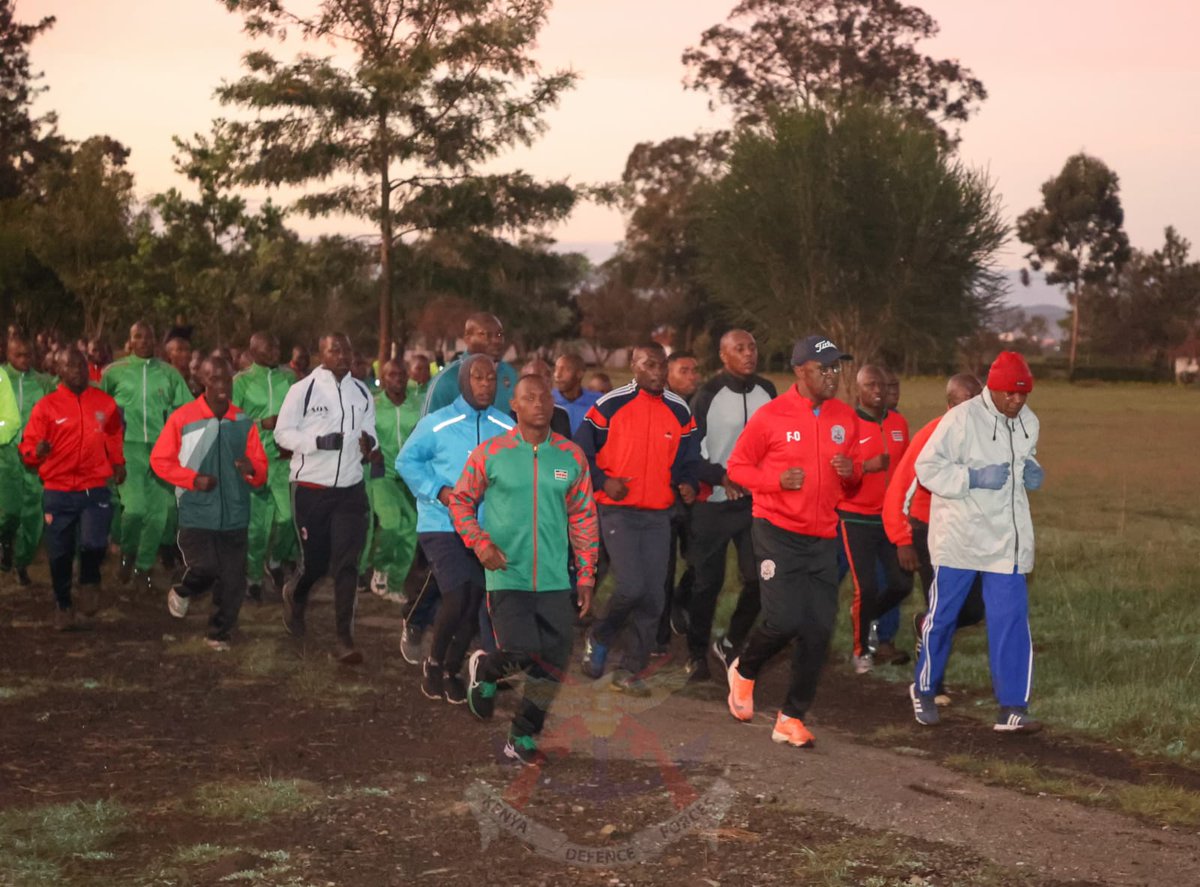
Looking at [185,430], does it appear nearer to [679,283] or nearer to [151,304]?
[151,304]

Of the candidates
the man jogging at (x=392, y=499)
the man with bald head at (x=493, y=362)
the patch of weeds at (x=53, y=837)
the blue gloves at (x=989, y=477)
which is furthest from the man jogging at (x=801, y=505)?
the man jogging at (x=392, y=499)

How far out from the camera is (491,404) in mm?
8688

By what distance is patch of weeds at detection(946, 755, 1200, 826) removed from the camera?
6973mm

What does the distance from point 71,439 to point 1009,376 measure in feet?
21.5

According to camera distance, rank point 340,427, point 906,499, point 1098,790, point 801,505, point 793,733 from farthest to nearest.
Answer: point 340,427, point 906,499, point 801,505, point 793,733, point 1098,790

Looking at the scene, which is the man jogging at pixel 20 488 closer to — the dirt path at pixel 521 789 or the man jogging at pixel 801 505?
Answer: the dirt path at pixel 521 789

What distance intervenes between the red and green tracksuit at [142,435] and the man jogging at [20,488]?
1.93ft

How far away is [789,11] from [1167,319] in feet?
207

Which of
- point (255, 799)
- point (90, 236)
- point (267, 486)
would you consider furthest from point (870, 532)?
point (90, 236)

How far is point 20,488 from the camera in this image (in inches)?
536

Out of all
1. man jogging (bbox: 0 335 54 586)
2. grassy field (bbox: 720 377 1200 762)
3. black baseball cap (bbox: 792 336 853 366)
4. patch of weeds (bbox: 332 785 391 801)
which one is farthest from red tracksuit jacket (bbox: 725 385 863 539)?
man jogging (bbox: 0 335 54 586)

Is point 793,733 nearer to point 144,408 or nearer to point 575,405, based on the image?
point 575,405

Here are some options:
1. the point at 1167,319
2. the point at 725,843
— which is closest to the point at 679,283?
the point at 1167,319

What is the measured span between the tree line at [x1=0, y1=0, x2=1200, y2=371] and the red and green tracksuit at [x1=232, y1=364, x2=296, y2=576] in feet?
10.9
